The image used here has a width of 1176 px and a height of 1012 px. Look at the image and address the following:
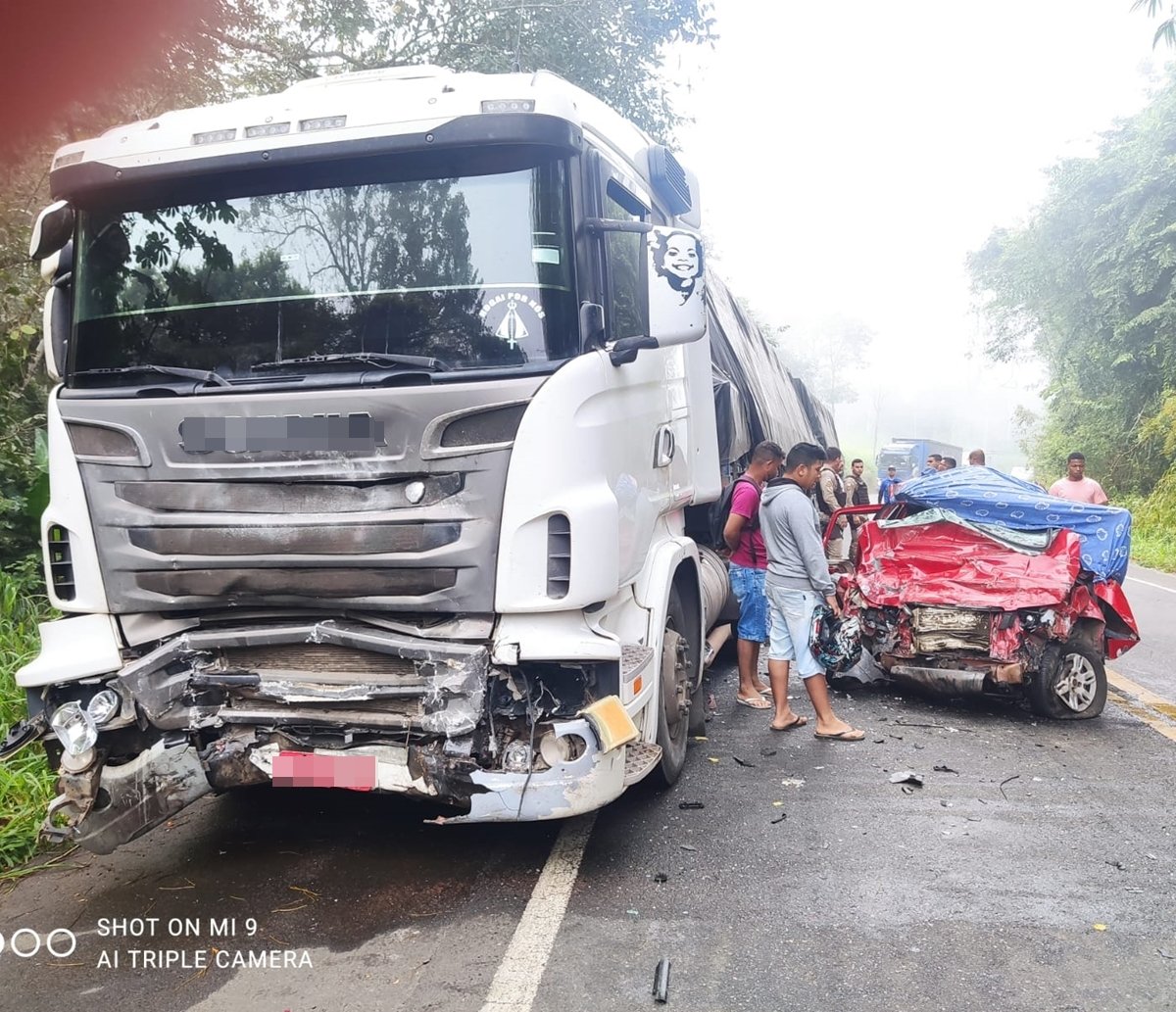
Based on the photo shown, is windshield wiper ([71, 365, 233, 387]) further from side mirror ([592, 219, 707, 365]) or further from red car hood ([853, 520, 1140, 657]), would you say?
red car hood ([853, 520, 1140, 657])

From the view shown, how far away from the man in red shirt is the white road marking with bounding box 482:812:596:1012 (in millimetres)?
2489

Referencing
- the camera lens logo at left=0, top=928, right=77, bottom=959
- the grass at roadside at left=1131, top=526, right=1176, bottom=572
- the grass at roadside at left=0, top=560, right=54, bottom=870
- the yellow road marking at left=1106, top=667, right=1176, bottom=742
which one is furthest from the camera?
the grass at roadside at left=1131, top=526, right=1176, bottom=572

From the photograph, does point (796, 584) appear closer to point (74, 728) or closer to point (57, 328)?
point (74, 728)

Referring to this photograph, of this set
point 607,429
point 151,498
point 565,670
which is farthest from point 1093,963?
point 151,498

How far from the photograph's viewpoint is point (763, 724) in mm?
5887

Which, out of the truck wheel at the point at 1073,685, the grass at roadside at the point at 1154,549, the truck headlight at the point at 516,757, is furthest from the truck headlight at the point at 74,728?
the grass at roadside at the point at 1154,549

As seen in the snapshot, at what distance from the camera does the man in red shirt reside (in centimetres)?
614

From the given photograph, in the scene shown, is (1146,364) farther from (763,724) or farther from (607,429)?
(607,429)

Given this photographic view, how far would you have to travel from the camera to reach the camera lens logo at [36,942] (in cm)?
326

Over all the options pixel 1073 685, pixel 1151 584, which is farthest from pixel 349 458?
pixel 1151 584

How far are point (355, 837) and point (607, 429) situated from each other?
6.75 ft

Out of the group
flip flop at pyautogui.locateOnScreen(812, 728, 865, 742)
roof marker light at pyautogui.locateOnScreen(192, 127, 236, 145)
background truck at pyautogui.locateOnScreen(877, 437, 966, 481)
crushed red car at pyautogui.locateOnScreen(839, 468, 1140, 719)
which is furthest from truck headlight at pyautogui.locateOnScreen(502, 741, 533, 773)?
background truck at pyautogui.locateOnScreen(877, 437, 966, 481)

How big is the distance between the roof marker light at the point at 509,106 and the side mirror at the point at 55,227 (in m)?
1.77

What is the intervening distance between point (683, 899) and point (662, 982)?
0.59m
